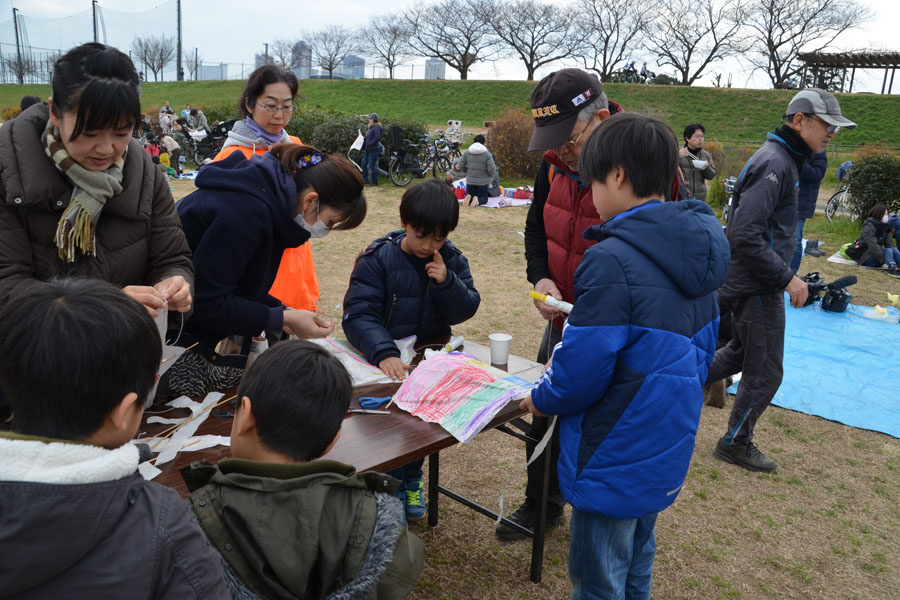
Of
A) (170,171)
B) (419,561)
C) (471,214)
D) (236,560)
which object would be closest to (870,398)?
(419,561)

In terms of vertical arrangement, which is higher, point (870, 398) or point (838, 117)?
point (838, 117)

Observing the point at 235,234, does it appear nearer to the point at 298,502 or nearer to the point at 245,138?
the point at 298,502

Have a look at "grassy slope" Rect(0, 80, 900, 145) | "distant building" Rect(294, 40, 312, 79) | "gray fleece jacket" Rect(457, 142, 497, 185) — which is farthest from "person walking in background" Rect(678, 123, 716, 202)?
"distant building" Rect(294, 40, 312, 79)

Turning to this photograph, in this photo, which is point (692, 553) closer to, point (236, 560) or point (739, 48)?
point (236, 560)

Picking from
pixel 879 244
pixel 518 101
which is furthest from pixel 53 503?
pixel 518 101

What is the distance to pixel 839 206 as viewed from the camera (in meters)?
11.1

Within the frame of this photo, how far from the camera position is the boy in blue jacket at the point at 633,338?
5.33 feet

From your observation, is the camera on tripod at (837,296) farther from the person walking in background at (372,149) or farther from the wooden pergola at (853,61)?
the wooden pergola at (853,61)

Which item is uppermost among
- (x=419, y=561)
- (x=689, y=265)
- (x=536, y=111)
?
(x=536, y=111)

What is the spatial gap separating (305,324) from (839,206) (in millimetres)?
11427

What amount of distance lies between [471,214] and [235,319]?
9.54 m

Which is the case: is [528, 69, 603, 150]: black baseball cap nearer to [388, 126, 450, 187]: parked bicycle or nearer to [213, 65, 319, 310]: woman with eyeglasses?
[213, 65, 319, 310]: woman with eyeglasses

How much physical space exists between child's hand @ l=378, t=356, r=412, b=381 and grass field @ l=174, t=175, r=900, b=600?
65 cm

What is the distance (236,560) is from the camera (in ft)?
3.91
